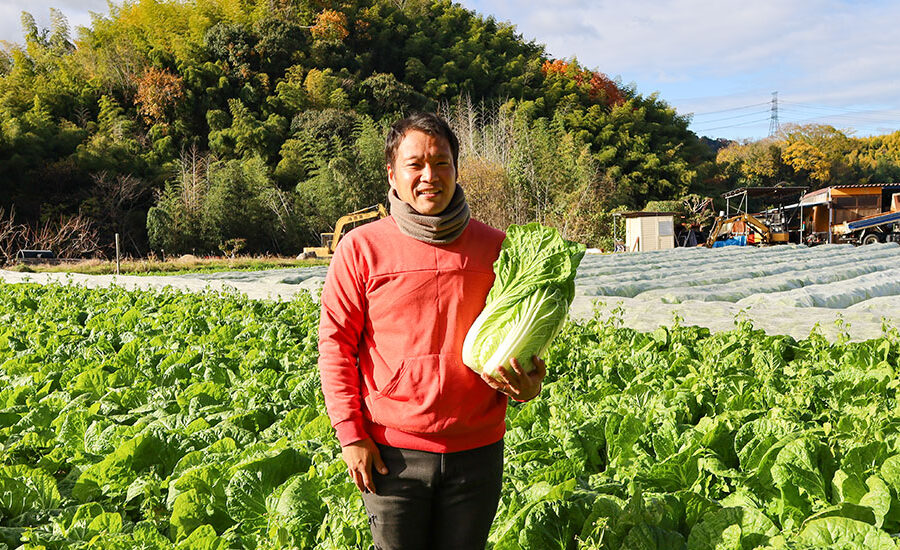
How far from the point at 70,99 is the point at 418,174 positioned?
40.4 meters

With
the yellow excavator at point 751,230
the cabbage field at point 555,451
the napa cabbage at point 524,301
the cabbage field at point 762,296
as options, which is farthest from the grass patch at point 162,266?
the napa cabbage at point 524,301

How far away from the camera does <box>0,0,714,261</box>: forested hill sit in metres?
28.6

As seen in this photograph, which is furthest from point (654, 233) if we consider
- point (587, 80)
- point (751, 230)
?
point (587, 80)

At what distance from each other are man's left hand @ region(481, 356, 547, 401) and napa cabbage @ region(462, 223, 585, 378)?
16 millimetres

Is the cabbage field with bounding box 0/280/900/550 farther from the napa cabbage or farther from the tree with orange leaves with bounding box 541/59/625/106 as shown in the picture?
the tree with orange leaves with bounding box 541/59/625/106

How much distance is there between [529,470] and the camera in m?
2.66

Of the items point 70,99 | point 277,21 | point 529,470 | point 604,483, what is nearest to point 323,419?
point 529,470

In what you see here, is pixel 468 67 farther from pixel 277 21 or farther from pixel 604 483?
pixel 604 483

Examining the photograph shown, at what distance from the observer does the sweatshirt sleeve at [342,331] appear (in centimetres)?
170

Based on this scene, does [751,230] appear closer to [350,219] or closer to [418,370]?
[350,219]

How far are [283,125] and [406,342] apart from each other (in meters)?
36.2

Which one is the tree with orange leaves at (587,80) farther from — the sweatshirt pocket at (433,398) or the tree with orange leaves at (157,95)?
the sweatshirt pocket at (433,398)

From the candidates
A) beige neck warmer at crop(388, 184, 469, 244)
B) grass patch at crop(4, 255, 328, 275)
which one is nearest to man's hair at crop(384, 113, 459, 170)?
beige neck warmer at crop(388, 184, 469, 244)

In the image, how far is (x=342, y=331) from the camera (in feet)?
5.71
